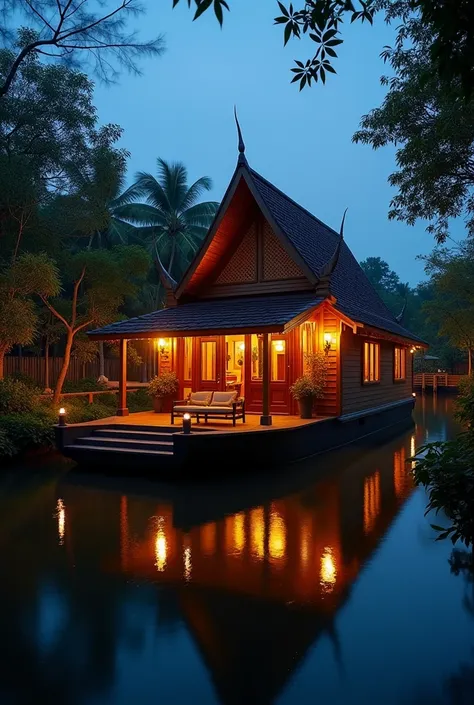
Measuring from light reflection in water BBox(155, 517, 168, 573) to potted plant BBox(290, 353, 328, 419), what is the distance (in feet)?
21.1

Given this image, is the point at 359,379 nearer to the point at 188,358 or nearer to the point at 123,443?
the point at 188,358

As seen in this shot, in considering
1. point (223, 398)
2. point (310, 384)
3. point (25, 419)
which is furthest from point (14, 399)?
point (310, 384)

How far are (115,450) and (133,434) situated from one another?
913 millimetres

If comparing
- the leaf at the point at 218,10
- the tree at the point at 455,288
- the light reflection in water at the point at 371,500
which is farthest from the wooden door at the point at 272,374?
the tree at the point at 455,288

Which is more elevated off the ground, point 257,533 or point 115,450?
point 115,450

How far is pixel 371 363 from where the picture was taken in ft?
57.4

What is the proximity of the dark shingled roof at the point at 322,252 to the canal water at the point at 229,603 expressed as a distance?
310 inches

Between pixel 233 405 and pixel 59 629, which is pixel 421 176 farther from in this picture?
pixel 59 629

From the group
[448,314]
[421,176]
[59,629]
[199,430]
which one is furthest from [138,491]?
[448,314]

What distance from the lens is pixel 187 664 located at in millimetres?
3680

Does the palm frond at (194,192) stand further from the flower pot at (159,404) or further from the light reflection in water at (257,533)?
the light reflection in water at (257,533)

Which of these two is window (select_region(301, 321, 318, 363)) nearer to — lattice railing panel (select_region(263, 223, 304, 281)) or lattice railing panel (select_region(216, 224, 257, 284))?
lattice railing panel (select_region(263, 223, 304, 281))

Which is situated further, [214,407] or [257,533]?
[214,407]

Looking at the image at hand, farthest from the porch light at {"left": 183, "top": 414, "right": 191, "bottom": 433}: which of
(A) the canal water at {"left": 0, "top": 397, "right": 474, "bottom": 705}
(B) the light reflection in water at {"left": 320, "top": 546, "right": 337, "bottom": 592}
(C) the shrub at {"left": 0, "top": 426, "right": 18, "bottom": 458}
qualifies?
(B) the light reflection in water at {"left": 320, "top": 546, "right": 337, "bottom": 592}
